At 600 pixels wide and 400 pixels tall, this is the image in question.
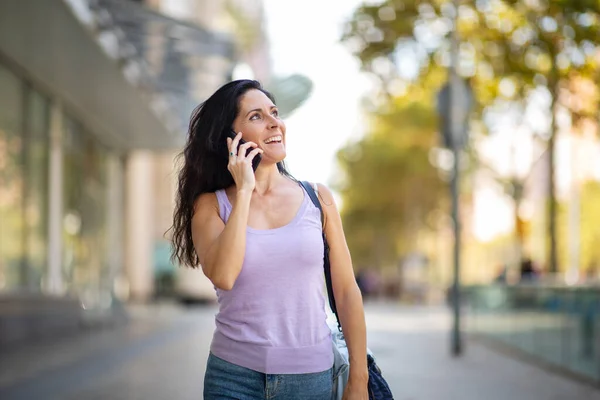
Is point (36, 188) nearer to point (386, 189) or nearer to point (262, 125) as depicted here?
point (262, 125)

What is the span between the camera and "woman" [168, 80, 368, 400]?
9.80ft

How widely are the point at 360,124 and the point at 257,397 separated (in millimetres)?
55142

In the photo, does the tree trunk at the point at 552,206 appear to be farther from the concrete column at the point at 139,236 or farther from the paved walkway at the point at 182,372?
the concrete column at the point at 139,236

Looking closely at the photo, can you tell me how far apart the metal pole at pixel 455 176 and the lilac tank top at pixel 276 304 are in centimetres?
1184

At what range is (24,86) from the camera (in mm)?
18625

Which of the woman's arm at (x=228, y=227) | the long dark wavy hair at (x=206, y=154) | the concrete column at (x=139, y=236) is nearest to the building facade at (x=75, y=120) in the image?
the long dark wavy hair at (x=206, y=154)

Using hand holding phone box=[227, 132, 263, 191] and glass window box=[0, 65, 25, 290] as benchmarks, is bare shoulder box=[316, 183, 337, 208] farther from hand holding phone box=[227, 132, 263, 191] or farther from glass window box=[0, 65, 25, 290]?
glass window box=[0, 65, 25, 290]

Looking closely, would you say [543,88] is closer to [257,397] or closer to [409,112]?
[257,397]

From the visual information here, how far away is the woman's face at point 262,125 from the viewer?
312cm

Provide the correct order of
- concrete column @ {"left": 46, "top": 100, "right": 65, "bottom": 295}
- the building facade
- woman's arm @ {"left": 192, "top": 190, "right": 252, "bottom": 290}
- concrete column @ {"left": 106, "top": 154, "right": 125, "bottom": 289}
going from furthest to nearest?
1. concrete column @ {"left": 106, "top": 154, "right": 125, "bottom": 289}
2. concrete column @ {"left": 46, "top": 100, "right": 65, "bottom": 295}
3. the building facade
4. woman's arm @ {"left": 192, "top": 190, "right": 252, "bottom": 290}

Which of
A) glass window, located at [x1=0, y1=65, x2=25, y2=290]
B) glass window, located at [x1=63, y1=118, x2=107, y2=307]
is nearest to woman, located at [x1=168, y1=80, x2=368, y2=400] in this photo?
glass window, located at [x1=0, y1=65, x2=25, y2=290]

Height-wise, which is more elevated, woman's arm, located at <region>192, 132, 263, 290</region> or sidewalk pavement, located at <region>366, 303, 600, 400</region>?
woman's arm, located at <region>192, 132, 263, 290</region>

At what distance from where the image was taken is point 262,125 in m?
3.13

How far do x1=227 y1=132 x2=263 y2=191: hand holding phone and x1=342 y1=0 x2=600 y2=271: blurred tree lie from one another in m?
12.0
